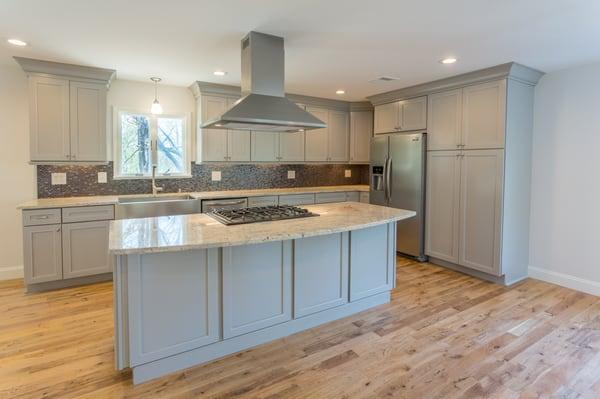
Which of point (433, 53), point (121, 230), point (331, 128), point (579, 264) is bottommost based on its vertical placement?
point (579, 264)

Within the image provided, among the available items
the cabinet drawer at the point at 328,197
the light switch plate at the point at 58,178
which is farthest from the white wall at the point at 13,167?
the cabinet drawer at the point at 328,197

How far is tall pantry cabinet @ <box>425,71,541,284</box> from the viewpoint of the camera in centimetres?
379

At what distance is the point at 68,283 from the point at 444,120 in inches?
186

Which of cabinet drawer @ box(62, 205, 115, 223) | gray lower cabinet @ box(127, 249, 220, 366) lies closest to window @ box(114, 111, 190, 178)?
cabinet drawer @ box(62, 205, 115, 223)

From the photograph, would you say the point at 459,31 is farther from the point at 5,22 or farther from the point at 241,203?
the point at 5,22

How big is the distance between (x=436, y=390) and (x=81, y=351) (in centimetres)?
242

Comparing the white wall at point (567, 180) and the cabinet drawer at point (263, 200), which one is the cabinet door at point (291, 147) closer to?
the cabinet drawer at point (263, 200)

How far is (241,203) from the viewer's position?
4574mm

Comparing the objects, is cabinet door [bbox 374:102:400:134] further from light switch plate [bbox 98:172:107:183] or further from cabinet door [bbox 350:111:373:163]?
light switch plate [bbox 98:172:107:183]

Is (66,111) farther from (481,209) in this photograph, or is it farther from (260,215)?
(481,209)

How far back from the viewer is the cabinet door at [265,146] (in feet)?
16.4

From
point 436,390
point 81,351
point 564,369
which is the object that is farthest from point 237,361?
point 564,369

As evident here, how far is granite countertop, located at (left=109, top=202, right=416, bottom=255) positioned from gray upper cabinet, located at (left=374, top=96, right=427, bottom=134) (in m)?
2.12

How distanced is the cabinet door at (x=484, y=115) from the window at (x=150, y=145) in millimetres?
3576
